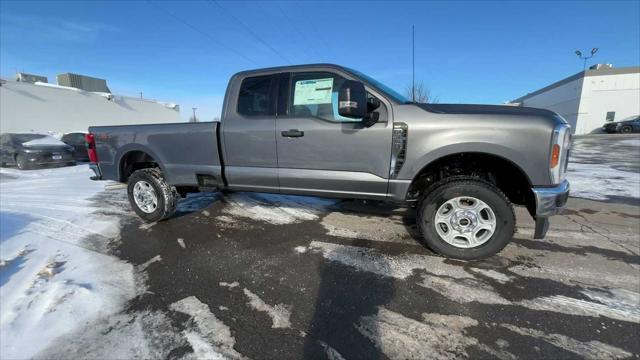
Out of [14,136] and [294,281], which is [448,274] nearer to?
[294,281]

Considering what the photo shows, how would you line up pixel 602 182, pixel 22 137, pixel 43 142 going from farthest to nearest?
pixel 22 137 → pixel 43 142 → pixel 602 182

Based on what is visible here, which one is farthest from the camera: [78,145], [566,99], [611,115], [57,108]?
[566,99]

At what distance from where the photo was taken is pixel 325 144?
10.7 ft

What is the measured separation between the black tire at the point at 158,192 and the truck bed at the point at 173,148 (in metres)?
0.15

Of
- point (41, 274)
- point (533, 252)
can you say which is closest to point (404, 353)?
point (533, 252)

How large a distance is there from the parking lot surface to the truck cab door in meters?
0.75

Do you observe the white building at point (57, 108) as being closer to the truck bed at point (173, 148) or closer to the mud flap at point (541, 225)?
the truck bed at point (173, 148)

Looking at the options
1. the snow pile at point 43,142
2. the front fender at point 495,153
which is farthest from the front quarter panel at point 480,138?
the snow pile at point 43,142

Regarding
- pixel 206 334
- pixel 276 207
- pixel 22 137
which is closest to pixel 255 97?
pixel 276 207

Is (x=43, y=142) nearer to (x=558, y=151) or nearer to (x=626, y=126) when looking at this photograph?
(x=558, y=151)

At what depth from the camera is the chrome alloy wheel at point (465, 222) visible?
2920mm

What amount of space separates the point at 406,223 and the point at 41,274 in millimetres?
4234

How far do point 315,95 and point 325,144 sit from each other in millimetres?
618

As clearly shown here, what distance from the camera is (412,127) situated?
2947mm
